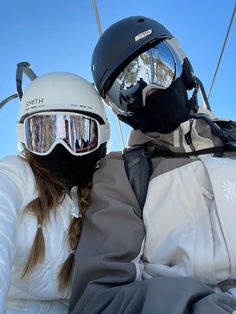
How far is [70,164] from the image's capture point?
3.51 feet

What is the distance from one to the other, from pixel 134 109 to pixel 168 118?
0.42 ft

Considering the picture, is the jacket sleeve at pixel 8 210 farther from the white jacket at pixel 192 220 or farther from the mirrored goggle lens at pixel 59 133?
the white jacket at pixel 192 220

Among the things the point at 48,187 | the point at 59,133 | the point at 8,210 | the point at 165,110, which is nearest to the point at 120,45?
the point at 165,110

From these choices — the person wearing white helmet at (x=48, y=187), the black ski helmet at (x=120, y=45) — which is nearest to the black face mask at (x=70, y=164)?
the person wearing white helmet at (x=48, y=187)

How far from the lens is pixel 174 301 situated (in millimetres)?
619

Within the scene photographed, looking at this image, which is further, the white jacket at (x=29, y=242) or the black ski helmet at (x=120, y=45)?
the black ski helmet at (x=120, y=45)

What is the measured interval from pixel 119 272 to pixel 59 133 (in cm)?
46

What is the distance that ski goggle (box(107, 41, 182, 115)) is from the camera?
1.19 m

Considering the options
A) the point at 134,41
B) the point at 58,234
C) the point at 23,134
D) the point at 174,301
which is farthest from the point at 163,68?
the point at 174,301

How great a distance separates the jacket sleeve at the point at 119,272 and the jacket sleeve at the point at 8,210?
19 cm

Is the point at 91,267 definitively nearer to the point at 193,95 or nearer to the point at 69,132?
the point at 69,132

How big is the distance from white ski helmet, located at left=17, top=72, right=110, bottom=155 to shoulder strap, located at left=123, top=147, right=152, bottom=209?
129 mm

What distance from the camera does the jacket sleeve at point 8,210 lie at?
0.69m

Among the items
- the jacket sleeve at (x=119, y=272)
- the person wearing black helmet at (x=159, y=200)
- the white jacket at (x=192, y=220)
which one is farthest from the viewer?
the white jacket at (x=192, y=220)
